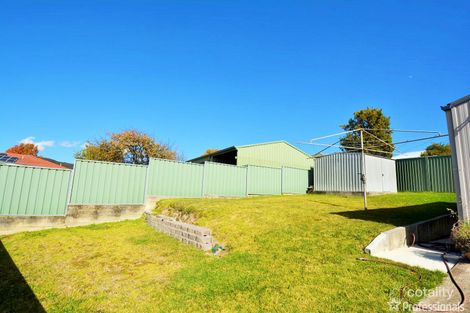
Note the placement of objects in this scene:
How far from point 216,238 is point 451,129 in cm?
693

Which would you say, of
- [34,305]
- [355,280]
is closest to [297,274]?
[355,280]

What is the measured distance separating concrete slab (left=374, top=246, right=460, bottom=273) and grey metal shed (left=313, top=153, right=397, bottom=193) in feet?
31.5

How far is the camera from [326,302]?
12.0ft

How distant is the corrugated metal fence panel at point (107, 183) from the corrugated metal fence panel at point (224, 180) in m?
3.88

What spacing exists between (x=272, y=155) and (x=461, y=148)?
16660mm

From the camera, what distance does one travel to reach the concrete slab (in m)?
4.78

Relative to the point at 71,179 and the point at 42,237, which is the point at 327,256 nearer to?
the point at 42,237

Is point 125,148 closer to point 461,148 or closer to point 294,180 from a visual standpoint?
point 294,180

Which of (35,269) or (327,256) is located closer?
(327,256)

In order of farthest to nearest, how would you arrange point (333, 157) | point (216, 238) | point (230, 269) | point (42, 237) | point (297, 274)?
point (333, 157)
point (42, 237)
point (216, 238)
point (230, 269)
point (297, 274)

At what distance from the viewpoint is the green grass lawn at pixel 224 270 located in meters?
3.90

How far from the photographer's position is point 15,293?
4.58m

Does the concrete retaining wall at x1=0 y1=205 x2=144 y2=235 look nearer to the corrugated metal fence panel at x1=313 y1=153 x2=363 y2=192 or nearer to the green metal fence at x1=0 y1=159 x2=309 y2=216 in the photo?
the green metal fence at x1=0 y1=159 x2=309 y2=216

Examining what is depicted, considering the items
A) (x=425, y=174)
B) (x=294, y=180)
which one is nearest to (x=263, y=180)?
(x=294, y=180)
